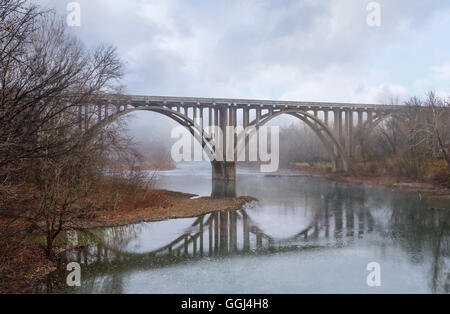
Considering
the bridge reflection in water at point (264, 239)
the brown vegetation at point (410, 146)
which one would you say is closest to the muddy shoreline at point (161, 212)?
the bridge reflection in water at point (264, 239)

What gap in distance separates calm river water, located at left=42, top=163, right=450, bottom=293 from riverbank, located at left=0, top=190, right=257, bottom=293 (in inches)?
21.0

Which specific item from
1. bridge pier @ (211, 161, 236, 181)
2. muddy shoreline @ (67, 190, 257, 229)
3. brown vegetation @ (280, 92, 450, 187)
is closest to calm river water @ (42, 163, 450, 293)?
muddy shoreline @ (67, 190, 257, 229)

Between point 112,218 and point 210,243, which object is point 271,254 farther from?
point 112,218

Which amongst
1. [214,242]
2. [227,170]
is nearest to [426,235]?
[214,242]

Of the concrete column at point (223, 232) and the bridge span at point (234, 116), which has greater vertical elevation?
the bridge span at point (234, 116)

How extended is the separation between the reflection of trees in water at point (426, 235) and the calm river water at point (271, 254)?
32mm

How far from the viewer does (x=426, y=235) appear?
1255 cm

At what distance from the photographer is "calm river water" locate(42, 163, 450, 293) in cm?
775

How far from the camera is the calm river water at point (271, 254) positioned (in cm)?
775

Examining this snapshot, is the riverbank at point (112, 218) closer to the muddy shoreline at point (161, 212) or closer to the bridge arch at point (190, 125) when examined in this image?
the muddy shoreline at point (161, 212)

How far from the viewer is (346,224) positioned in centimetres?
1462
